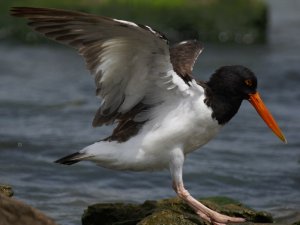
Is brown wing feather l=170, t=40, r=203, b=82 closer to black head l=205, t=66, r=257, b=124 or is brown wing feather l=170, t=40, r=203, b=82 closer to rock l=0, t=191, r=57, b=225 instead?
black head l=205, t=66, r=257, b=124

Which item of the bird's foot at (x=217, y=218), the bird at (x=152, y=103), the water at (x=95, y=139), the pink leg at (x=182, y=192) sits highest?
the bird at (x=152, y=103)

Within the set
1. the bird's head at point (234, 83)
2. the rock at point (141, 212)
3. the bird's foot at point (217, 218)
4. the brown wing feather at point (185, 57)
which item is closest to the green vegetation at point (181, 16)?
the brown wing feather at point (185, 57)

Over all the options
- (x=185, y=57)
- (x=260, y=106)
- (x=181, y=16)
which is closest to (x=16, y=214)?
A: (x=260, y=106)

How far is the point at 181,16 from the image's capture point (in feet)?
50.4

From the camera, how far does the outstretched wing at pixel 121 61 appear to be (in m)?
6.28

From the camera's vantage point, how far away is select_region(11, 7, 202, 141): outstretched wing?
6.28 m

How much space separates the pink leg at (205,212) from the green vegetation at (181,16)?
841 centimetres

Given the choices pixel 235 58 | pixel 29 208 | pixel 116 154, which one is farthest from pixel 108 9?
pixel 29 208

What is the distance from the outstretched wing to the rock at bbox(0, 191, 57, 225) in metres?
1.47

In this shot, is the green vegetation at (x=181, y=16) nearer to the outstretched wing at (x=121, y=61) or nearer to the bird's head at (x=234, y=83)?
the outstretched wing at (x=121, y=61)

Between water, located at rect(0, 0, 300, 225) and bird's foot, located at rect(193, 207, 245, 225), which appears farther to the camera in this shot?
water, located at rect(0, 0, 300, 225)

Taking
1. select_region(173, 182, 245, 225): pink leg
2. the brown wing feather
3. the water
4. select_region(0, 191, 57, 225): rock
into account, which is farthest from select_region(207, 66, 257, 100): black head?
select_region(0, 191, 57, 225): rock

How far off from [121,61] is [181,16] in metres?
8.76

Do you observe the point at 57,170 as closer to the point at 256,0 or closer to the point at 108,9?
the point at 108,9
